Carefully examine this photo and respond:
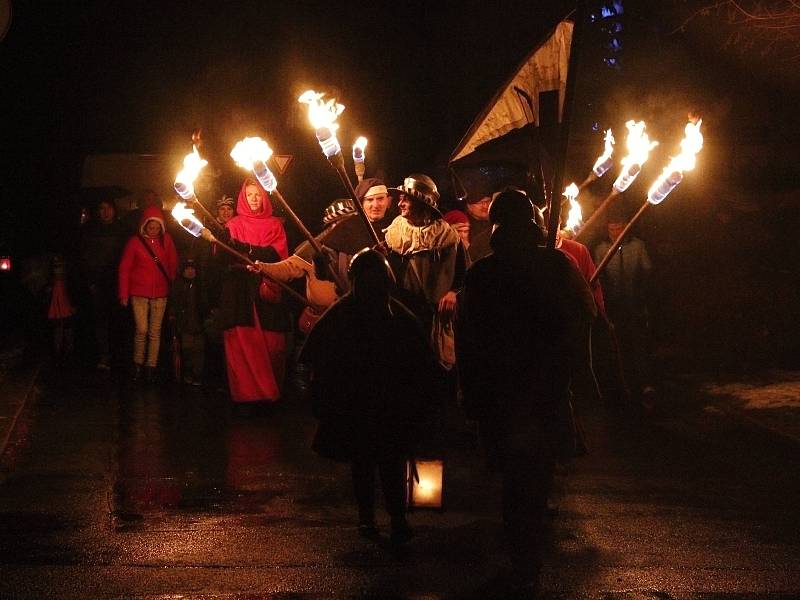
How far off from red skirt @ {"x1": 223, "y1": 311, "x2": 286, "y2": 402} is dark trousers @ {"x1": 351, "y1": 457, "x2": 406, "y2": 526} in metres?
4.41

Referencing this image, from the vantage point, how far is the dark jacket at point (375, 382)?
6.13m

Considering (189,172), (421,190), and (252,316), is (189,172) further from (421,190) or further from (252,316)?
(252,316)

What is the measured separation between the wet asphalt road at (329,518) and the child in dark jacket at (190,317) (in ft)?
7.20

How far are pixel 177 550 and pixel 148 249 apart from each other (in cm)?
721

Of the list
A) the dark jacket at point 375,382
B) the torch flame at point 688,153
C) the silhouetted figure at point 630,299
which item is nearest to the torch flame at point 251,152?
the dark jacket at point 375,382

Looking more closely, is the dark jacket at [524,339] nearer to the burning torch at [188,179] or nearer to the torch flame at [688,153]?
the torch flame at [688,153]

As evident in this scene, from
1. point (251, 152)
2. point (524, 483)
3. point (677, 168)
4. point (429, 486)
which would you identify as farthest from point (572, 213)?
point (524, 483)

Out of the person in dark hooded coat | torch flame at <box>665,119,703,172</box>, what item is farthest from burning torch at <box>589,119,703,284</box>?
the person in dark hooded coat

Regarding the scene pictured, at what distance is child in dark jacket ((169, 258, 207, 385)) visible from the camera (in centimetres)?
1235

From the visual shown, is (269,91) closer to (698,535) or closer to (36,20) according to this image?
(36,20)

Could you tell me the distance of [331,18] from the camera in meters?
19.6

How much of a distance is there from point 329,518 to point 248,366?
4.02 meters

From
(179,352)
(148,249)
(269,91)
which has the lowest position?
(179,352)

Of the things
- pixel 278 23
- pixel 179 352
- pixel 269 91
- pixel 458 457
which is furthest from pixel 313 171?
pixel 458 457
